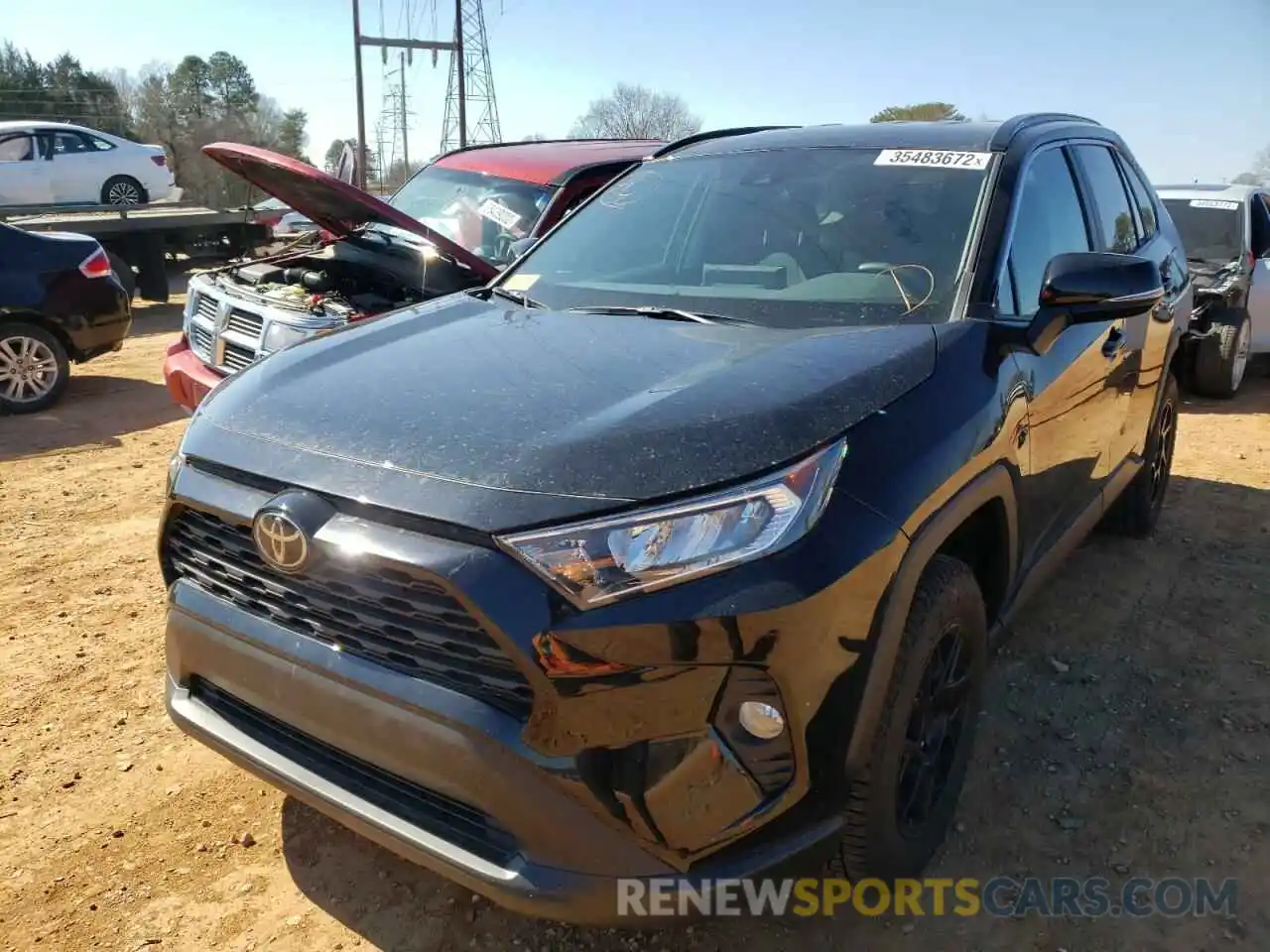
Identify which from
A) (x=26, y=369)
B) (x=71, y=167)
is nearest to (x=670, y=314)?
(x=26, y=369)

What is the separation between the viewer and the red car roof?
6107 millimetres

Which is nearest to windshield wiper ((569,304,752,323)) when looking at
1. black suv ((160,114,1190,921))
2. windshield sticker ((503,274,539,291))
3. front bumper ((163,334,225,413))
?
black suv ((160,114,1190,921))

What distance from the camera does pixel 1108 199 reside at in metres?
3.79

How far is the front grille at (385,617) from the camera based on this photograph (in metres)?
1.77

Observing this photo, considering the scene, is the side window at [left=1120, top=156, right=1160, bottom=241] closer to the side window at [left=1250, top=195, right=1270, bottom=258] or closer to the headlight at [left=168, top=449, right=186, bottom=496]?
the headlight at [left=168, top=449, right=186, bottom=496]

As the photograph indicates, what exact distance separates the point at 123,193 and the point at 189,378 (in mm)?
14250

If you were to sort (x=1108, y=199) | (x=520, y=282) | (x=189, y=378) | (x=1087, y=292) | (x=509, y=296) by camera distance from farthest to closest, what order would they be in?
1. (x=189, y=378)
2. (x=1108, y=199)
3. (x=520, y=282)
4. (x=509, y=296)
5. (x=1087, y=292)

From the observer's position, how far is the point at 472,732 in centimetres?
176

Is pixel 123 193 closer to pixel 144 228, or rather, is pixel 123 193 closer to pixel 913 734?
pixel 144 228

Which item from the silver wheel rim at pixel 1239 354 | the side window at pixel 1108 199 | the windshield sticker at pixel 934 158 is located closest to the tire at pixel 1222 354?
the silver wheel rim at pixel 1239 354

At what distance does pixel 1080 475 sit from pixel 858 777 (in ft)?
5.72

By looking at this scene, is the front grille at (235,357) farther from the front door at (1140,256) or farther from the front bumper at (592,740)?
the front door at (1140,256)

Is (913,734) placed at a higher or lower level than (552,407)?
lower

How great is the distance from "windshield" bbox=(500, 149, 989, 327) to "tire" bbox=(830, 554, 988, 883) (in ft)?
2.54
